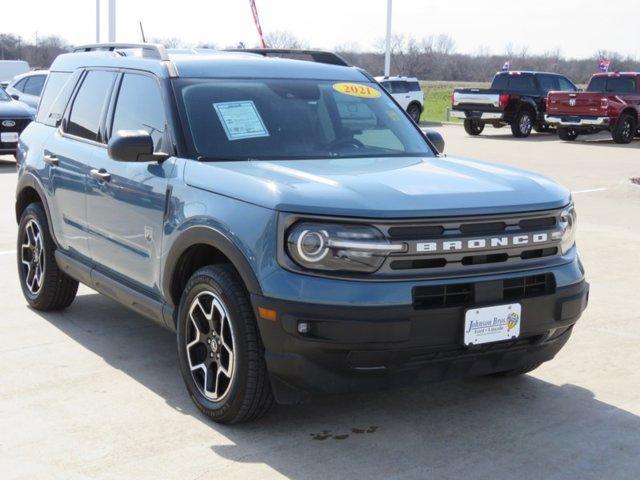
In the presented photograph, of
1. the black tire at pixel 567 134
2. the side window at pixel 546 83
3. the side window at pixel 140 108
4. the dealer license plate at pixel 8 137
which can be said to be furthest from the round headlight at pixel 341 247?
the side window at pixel 546 83

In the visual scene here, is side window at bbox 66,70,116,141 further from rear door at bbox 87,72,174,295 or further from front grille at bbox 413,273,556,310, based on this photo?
front grille at bbox 413,273,556,310

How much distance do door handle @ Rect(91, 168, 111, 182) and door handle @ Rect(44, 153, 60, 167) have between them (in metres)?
0.66

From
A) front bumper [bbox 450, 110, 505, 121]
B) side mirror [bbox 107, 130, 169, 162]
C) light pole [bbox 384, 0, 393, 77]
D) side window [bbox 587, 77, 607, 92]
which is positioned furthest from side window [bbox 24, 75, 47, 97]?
light pole [bbox 384, 0, 393, 77]

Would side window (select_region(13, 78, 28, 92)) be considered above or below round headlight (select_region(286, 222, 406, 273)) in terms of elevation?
below

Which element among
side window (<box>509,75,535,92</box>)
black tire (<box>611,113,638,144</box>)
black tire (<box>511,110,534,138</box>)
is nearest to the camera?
black tire (<box>611,113,638,144</box>)

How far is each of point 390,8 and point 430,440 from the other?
40.4 metres

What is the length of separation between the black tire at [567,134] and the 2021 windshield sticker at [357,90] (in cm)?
2120

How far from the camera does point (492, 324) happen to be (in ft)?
13.9

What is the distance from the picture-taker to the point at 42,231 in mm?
6562

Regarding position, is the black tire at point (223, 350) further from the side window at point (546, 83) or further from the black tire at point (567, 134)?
the side window at point (546, 83)

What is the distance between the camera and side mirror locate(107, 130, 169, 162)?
4906mm

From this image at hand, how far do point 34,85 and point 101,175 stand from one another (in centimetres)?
1846

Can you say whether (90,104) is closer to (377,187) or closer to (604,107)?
(377,187)

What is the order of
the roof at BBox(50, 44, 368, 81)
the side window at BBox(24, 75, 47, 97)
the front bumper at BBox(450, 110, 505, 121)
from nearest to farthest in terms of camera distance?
the roof at BBox(50, 44, 368, 81) < the side window at BBox(24, 75, 47, 97) < the front bumper at BBox(450, 110, 505, 121)
